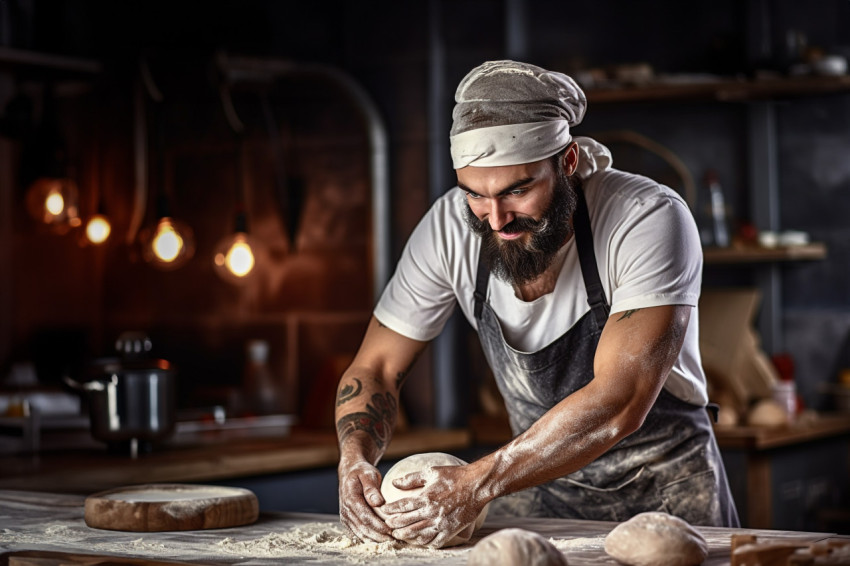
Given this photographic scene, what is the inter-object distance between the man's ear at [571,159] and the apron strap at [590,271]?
0.36ft

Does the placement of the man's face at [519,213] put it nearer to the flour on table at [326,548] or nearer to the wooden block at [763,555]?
the flour on table at [326,548]

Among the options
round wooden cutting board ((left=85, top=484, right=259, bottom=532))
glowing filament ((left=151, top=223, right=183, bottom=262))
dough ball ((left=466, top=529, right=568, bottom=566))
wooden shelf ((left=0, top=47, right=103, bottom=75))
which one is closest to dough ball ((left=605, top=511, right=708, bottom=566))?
dough ball ((left=466, top=529, right=568, bottom=566))

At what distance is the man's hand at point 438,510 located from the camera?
189cm

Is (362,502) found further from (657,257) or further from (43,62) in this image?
(43,62)

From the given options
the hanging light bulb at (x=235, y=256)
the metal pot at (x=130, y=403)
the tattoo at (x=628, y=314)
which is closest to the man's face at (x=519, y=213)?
the tattoo at (x=628, y=314)

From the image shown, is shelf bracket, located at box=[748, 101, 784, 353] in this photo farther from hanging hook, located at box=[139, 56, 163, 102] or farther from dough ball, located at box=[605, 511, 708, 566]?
dough ball, located at box=[605, 511, 708, 566]

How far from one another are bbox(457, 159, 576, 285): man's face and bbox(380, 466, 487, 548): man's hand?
469 mm

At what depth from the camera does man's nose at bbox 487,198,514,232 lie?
2.12 metres

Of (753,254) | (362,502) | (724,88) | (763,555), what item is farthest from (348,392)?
(724,88)

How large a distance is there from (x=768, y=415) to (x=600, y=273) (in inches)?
78.8

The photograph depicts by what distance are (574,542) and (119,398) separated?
195 centimetres

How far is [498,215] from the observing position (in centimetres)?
212

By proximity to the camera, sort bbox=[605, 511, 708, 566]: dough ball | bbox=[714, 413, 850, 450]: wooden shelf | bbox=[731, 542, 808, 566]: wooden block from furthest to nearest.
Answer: bbox=[714, 413, 850, 450]: wooden shelf < bbox=[605, 511, 708, 566]: dough ball < bbox=[731, 542, 808, 566]: wooden block

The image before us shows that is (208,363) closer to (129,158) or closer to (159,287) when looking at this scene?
(159,287)
